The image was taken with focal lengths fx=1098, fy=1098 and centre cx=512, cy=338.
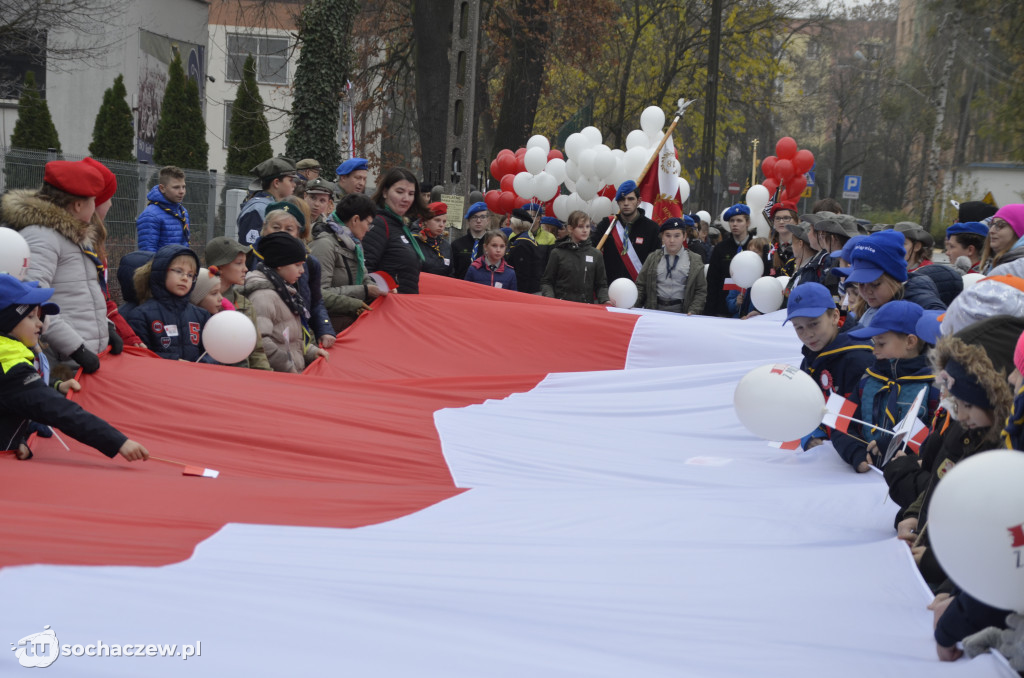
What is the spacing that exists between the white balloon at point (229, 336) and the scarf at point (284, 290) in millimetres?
685

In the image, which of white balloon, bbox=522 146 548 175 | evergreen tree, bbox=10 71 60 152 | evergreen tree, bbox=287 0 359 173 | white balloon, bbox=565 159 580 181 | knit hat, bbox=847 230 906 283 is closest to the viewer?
knit hat, bbox=847 230 906 283

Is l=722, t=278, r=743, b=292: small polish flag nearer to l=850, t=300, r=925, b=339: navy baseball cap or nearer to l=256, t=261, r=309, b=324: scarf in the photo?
l=256, t=261, r=309, b=324: scarf

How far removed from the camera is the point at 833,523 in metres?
3.96

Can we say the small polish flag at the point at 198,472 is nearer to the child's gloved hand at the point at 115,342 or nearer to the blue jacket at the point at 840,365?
the child's gloved hand at the point at 115,342

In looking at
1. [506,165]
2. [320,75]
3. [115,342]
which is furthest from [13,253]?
[320,75]

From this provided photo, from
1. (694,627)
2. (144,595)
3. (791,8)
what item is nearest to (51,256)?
(144,595)

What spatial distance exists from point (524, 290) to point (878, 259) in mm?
5606

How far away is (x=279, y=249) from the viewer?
632cm

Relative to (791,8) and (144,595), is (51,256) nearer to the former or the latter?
(144,595)

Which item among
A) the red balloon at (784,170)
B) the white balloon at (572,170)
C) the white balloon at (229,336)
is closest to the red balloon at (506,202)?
the white balloon at (572,170)

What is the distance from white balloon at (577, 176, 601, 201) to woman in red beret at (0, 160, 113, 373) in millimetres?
7132

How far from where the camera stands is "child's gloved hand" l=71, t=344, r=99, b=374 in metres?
4.82

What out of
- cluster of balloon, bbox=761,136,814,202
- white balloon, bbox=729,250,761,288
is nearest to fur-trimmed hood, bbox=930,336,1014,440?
white balloon, bbox=729,250,761,288

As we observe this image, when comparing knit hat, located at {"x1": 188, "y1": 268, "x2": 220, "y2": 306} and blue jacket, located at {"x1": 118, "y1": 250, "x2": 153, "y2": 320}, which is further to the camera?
knit hat, located at {"x1": 188, "y1": 268, "x2": 220, "y2": 306}
